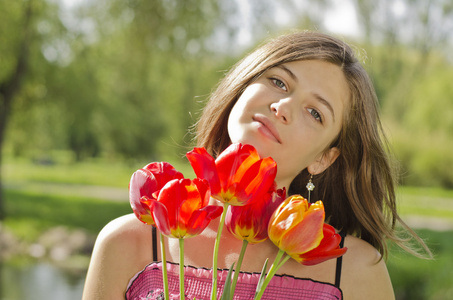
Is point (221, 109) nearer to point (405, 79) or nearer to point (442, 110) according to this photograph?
point (442, 110)

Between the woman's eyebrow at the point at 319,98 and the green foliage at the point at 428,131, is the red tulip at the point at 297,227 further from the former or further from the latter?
the green foliage at the point at 428,131

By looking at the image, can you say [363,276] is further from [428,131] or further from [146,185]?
[428,131]

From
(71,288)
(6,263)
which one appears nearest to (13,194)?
(6,263)

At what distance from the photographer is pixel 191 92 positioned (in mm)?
23438

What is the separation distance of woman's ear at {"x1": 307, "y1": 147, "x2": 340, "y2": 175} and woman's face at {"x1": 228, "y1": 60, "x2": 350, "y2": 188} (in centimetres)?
9

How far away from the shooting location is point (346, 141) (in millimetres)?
1593

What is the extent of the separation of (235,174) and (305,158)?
1.87 ft

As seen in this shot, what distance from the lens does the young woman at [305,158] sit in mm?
1284

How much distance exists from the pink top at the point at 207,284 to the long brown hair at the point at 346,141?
0.30 m

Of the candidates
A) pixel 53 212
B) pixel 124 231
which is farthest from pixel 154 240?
pixel 53 212

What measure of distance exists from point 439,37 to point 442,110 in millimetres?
2457

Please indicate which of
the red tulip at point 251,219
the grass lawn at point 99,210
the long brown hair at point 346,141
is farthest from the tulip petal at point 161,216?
the grass lawn at point 99,210

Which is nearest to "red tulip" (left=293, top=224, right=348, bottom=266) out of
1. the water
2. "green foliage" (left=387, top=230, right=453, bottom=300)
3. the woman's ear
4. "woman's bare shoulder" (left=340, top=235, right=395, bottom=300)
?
"woman's bare shoulder" (left=340, top=235, right=395, bottom=300)

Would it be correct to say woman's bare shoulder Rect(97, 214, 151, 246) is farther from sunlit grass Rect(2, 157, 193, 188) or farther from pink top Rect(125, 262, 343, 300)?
sunlit grass Rect(2, 157, 193, 188)
